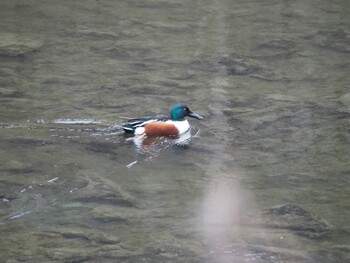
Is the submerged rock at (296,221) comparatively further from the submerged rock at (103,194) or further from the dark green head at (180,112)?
the dark green head at (180,112)

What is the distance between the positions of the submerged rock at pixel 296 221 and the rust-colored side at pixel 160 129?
85.5 inches

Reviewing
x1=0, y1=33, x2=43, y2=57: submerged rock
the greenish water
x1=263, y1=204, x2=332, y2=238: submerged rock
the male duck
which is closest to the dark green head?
the male duck

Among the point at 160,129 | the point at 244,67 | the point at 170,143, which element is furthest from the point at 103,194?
the point at 244,67

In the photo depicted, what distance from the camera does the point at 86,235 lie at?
6418 mm

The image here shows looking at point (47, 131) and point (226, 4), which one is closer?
point (47, 131)

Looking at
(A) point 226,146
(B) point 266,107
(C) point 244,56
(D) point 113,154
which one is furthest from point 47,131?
(C) point 244,56

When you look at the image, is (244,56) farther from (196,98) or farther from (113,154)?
(113,154)

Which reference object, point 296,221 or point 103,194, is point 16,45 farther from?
point 296,221

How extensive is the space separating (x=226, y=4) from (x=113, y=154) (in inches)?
230

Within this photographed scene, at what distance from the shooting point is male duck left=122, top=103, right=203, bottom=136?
8.73m

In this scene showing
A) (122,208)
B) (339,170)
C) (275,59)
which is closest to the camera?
(122,208)

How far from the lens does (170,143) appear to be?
8766mm

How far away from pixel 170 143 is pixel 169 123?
0.66 feet

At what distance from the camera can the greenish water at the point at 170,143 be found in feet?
21.2
